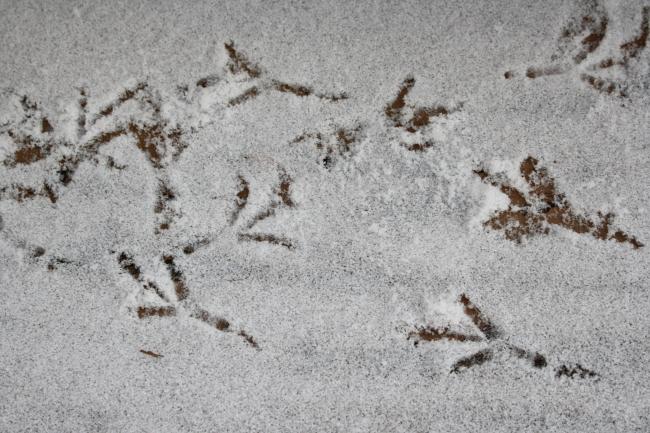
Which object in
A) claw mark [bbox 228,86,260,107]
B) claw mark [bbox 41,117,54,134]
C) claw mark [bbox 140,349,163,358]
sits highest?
claw mark [bbox 228,86,260,107]

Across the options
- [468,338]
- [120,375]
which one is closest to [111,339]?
[120,375]

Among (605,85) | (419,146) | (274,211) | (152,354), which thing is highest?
(605,85)

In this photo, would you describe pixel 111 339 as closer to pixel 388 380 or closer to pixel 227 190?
pixel 227 190

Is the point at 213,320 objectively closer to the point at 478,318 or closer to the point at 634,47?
the point at 478,318

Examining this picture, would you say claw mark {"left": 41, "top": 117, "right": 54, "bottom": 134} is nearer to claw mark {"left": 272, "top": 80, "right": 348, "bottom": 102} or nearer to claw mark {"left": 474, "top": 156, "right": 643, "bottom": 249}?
claw mark {"left": 272, "top": 80, "right": 348, "bottom": 102}

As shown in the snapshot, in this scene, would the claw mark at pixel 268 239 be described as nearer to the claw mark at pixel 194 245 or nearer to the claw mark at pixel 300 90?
the claw mark at pixel 194 245

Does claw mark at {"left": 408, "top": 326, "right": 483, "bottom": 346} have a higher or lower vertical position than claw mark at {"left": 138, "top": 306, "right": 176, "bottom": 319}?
higher

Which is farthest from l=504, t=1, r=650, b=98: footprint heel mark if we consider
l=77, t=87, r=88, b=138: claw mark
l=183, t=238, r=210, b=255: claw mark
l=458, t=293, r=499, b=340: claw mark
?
l=77, t=87, r=88, b=138: claw mark

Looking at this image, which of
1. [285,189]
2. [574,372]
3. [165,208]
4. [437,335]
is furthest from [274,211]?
[574,372]
